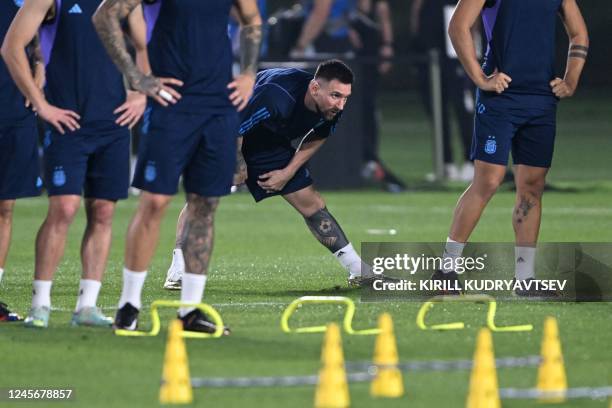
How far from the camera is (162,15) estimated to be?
8398 millimetres

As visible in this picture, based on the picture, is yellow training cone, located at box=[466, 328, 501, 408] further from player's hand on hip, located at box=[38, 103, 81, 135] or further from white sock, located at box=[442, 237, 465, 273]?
white sock, located at box=[442, 237, 465, 273]

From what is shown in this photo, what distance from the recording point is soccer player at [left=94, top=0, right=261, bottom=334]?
834cm

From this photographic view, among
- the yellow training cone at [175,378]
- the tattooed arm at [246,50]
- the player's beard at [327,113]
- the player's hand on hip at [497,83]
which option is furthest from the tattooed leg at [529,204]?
the yellow training cone at [175,378]

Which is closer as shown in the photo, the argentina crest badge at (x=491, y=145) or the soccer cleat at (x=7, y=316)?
the soccer cleat at (x=7, y=316)

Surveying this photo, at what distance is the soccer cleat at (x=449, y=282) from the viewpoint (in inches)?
400

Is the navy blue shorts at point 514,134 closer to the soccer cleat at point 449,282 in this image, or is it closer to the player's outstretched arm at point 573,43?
the player's outstretched arm at point 573,43

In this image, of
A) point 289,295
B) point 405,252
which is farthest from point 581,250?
point 289,295

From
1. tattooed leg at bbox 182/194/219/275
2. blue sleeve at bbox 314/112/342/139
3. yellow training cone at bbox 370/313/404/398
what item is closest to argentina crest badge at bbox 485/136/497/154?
blue sleeve at bbox 314/112/342/139

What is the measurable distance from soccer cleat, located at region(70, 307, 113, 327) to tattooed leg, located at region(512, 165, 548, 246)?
125 inches

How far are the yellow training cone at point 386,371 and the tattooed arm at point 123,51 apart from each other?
7.25 feet

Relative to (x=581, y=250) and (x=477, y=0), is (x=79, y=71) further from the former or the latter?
(x=581, y=250)

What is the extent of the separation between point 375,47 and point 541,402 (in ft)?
52.0

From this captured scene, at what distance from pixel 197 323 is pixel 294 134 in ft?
8.95

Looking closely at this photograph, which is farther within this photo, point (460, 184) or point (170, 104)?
point (460, 184)
